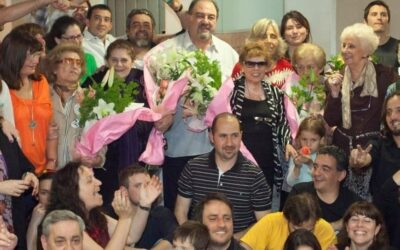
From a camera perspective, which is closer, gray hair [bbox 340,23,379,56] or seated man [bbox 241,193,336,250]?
seated man [bbox 241,193,336,250]

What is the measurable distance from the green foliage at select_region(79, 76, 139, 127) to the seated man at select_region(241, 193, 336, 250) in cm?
111

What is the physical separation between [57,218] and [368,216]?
5.63 feet

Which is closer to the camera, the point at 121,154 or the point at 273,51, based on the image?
the point at 121,154

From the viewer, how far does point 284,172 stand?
6223 millimetres

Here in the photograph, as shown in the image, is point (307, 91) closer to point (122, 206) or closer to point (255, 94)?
Answer: point (255, 94)

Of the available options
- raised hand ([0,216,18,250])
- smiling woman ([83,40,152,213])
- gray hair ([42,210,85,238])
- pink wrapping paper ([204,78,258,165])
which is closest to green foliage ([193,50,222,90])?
pink wrapping paper ([204,78,258,165])

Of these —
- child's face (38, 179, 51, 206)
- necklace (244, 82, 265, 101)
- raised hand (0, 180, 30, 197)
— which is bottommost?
child's face (38, 179, 51, 206)

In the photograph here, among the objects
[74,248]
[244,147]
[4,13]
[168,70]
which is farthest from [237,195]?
[4,13]

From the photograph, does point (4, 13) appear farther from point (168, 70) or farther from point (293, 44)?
point (293, 44)

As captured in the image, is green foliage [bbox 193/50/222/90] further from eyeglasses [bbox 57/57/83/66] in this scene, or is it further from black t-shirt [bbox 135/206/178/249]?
black t-shirt [bbox 135/206/178/249]

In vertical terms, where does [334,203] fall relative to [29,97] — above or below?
below

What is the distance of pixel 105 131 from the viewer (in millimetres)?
5844

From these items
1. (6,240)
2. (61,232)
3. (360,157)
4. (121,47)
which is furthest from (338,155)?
(6,240)

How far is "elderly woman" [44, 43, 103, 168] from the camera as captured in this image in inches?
237
